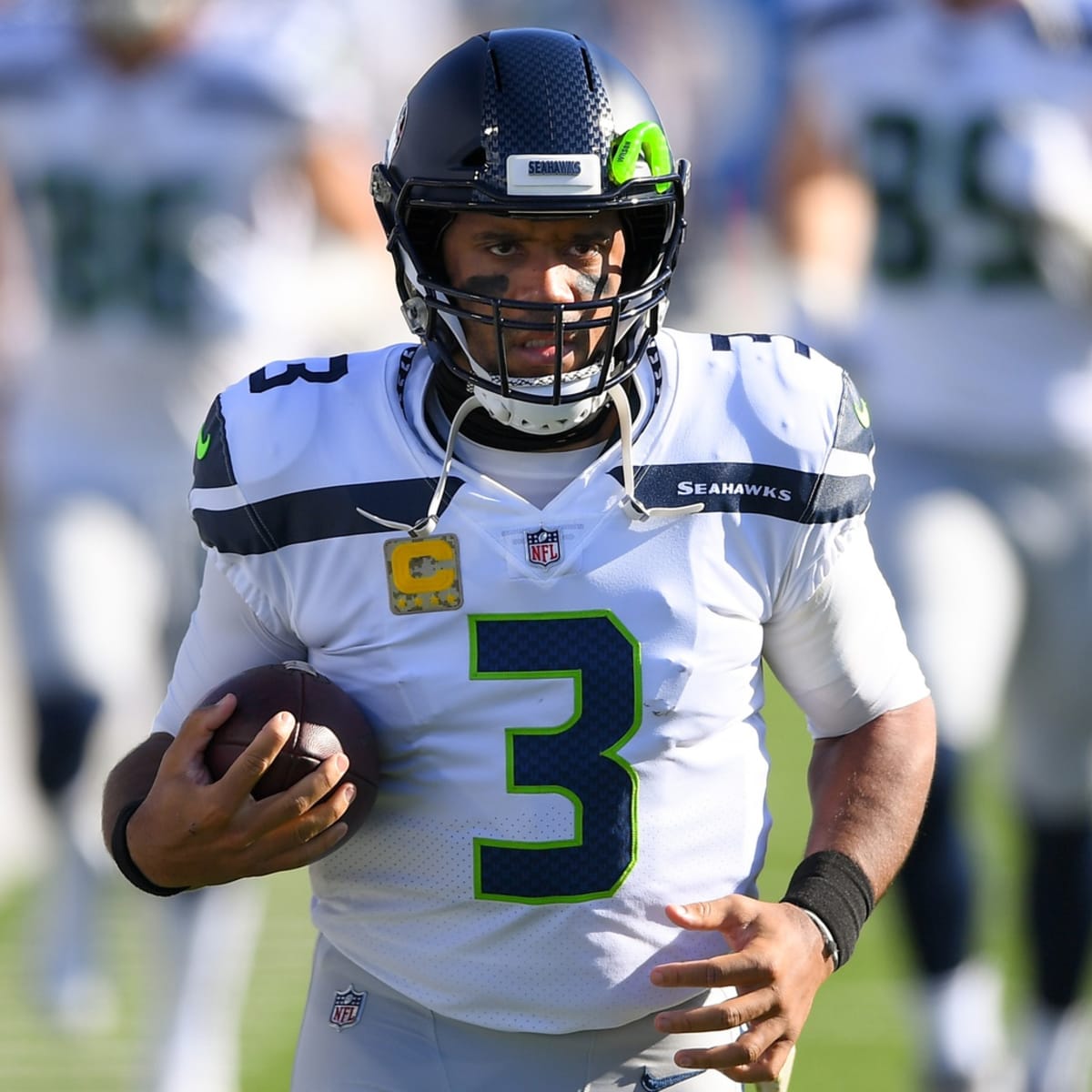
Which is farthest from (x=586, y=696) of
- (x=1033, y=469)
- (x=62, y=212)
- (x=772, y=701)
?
(x=772, y=701)

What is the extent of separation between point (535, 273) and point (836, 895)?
2.56 feet

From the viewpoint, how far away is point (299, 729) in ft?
8.11

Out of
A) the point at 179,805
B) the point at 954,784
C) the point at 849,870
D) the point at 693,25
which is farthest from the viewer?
the point at 693,25

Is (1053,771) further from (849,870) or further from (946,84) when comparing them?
(849,870)

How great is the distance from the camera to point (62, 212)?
5.34m

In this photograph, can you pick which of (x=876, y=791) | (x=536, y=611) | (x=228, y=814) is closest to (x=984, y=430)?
(x=876, y=791)

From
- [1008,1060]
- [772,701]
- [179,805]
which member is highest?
[179,805]

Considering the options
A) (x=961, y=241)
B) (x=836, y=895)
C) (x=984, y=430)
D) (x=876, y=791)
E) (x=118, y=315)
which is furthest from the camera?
(x=118, y=315)

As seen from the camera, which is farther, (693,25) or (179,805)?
(693,25)

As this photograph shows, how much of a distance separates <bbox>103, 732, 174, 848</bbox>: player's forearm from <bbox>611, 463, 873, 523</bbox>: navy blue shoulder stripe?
633 millimetres

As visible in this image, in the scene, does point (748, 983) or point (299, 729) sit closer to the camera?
point (748, 983)

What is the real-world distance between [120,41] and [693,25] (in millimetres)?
8244

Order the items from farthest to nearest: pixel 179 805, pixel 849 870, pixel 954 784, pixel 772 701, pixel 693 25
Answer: pixel 693 25
pixel 772 701
pixel 954 784
pixel 849 870
pixel 179 805

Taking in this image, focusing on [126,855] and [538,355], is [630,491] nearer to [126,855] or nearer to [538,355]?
[538,355]
